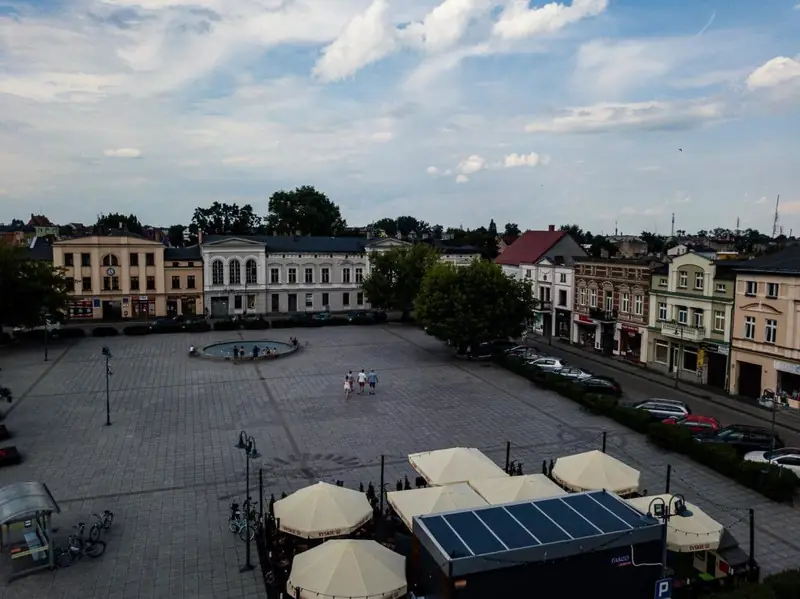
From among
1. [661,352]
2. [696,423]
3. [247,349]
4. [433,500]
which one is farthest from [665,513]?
[247,349]

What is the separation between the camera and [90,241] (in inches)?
2384

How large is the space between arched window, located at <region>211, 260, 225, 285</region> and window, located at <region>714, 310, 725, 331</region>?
47.7 m

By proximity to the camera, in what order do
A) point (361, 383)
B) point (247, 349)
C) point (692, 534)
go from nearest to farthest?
point (692, 534)
point (361, 383)
point (247, 349)

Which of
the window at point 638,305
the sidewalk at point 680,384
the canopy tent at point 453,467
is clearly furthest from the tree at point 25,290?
the window at point 638,305

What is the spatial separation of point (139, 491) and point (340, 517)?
8856 millimetres

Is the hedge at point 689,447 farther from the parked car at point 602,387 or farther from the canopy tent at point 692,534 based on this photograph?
the canopy tent at point 692,534

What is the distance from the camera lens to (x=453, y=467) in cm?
1903

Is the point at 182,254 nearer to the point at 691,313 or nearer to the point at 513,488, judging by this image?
the point at 691,313

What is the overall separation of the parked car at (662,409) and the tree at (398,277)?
31.5 meters

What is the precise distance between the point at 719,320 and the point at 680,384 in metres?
4.59

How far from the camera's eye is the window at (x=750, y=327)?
3525 centimetres

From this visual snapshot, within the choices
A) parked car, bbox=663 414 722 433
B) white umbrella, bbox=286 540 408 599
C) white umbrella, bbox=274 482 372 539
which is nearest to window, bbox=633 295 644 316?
parked car, bbox=663 414 722 433

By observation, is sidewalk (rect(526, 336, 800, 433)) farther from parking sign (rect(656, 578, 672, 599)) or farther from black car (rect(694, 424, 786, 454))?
parking sign (rect(656, 578, 672, 599))

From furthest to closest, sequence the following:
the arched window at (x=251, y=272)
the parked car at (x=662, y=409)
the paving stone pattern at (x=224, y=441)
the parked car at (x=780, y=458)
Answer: the arched window at (x=251, y=272)
the parked car at (x=662, y=409)
the parked car at (x=780, y=458)
the paving stone pattern at (x=224, y=441)
